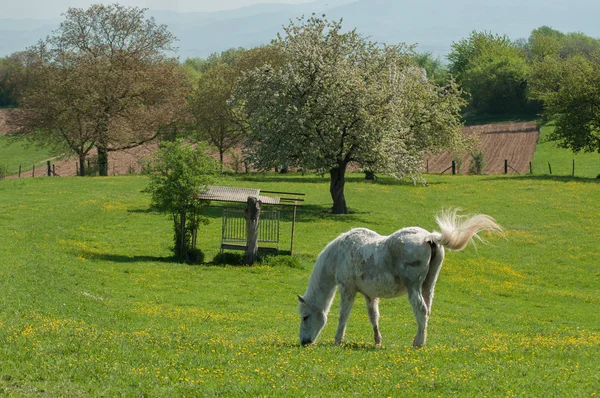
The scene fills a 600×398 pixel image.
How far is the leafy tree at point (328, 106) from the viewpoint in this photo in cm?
4206

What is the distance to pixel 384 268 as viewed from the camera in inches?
555

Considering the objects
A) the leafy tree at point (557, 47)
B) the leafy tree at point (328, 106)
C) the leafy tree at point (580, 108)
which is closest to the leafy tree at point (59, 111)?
the leafy tree at point (328, 106)

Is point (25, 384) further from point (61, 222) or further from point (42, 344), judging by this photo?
point (61, 222)

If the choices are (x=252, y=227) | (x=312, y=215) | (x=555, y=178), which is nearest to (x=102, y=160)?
(x=312, y=215)

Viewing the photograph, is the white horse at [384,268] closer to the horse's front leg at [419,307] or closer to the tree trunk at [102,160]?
the horse's front leg at [419,307]

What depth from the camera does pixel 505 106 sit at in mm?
118500

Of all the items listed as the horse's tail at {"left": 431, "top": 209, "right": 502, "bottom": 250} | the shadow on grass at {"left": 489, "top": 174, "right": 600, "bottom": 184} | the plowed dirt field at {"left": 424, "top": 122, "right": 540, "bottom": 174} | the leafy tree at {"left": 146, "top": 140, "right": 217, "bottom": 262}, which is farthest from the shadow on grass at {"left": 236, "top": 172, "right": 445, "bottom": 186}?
the horse's tail at {"left": 431, "top": 209, "right": 502, "bottom": 250}

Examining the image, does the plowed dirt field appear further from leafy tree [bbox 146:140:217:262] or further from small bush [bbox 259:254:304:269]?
leafy tree [bbox 146:140:217:262]

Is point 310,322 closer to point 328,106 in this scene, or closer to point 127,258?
point 127,258

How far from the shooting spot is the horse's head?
14.7m

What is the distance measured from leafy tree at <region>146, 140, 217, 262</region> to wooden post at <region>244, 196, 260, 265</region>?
2.08m

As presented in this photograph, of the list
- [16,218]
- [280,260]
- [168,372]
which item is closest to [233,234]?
[280,260]

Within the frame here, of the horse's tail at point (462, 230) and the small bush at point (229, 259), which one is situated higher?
the horse's tail at point (462, 230)

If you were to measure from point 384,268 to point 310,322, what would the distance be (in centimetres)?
204
